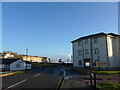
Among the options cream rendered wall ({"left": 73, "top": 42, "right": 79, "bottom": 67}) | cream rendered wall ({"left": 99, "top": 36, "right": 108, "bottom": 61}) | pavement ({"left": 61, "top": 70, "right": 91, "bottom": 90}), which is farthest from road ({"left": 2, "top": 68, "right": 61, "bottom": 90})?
cream rendered wall ({"left": 73, "top": 42, "right": 79, "bottom": 67})

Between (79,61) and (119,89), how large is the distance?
1269 inches

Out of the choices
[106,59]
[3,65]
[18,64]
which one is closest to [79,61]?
[106,59]

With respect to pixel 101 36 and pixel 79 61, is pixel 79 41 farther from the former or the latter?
pixel 101 36

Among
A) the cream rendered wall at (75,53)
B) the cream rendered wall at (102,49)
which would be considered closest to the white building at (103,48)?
the cream rendered wall at (102,49)

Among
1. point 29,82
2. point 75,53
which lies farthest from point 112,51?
point 29,82

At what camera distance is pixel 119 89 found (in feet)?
34.7

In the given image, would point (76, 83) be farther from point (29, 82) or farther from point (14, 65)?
point (14, 65)

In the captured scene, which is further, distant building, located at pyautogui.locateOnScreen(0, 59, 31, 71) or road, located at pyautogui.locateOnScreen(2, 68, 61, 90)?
distant building, located at pyautogui.locateOnScreen(0, 59, 31, 71)

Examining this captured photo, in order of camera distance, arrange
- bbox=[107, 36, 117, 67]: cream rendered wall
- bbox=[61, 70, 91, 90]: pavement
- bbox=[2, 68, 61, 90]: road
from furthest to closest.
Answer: bbox=[107, 36, 117, 67]: cream rendered wall < bbox=[2, 68, 61, 90]: road < bbox=[61, 70, 91, 90]: pavement

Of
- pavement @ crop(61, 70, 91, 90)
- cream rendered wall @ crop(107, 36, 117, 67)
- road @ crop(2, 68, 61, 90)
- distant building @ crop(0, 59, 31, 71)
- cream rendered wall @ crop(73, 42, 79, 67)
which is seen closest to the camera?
pavement @ crop(61, 70, 91, 90)

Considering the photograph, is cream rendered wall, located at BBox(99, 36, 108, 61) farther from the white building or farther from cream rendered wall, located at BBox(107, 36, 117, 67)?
cream rendered wall, located at BBox(107, 36, 117, 67)

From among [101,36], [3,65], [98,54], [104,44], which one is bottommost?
[3,65]

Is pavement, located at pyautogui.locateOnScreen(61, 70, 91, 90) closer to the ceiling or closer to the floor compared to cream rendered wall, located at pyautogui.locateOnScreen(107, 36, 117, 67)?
closer to the floor

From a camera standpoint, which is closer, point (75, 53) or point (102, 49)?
point (102, 49)
